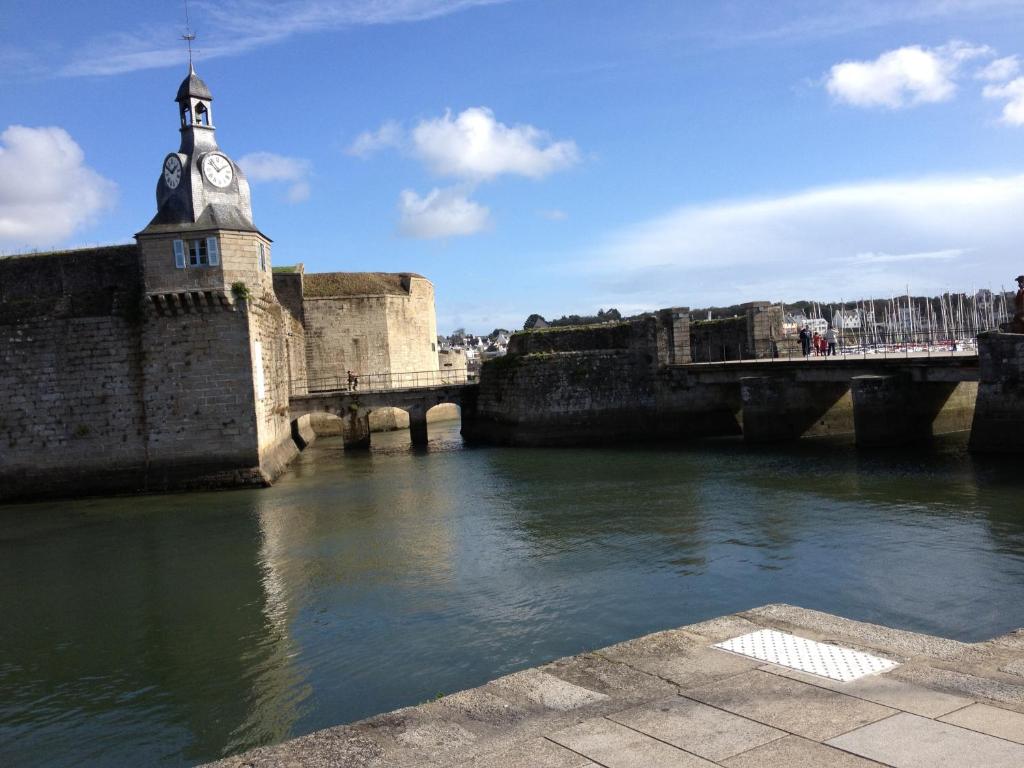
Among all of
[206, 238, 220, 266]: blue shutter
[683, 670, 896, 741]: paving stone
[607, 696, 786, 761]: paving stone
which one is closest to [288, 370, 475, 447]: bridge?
[206, 238, 220, 266]: blue shutter

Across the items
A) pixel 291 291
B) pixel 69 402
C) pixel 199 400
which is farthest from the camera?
pixel 291 291

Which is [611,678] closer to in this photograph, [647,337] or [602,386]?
[602,386]

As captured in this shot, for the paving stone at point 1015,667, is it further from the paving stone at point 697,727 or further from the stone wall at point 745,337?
the stone wall at point 745,337

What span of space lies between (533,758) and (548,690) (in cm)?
113

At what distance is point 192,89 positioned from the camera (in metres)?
26.0

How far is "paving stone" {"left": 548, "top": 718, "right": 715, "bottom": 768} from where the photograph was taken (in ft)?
15.4

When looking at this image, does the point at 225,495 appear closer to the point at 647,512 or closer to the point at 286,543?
the point at 286,543

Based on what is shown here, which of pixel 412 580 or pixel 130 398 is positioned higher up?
pixel 130 398

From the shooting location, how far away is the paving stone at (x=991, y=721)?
4699mm

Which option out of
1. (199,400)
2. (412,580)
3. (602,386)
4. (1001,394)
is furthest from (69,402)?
(1001,394)

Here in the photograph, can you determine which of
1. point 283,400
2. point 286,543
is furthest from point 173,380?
point 286,543

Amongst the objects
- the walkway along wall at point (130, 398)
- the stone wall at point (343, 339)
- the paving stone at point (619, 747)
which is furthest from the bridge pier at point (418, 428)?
the paving stone at point (619, 747)

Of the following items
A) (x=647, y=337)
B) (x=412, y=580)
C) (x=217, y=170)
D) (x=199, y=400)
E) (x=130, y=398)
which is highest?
(x=217, y=170)

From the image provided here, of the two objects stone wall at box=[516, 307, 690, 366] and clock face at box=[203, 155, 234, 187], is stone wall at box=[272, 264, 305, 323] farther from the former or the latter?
clock face at box=[203, 155, 234, 187]
